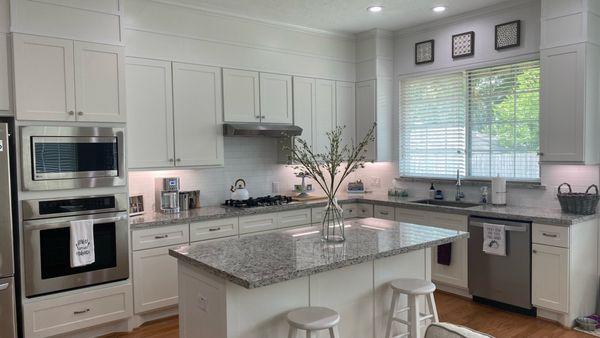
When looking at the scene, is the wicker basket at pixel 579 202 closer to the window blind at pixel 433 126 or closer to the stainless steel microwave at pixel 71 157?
the window blind at pixel 433 126

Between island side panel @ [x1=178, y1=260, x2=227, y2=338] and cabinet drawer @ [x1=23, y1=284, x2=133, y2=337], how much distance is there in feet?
4.33

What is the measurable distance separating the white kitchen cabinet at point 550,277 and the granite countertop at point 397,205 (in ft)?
0.82

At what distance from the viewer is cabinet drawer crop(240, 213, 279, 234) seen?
4.52 m

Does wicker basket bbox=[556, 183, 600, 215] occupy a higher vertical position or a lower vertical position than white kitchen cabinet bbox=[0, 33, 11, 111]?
lower

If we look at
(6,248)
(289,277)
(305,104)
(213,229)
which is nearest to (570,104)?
(305,104)

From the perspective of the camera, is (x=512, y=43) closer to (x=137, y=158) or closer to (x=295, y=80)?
(x=295, y=80)

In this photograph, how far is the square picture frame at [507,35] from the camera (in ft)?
14.9

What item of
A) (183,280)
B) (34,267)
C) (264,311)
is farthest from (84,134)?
(264,311)

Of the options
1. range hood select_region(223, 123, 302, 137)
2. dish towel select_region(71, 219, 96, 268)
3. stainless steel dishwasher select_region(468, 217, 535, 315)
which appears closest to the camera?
dish towel select_region(71, 219, 96, 268)

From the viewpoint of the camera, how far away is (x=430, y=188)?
537cm

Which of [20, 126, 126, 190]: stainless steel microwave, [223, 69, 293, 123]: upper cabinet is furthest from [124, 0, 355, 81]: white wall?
[20, 126, 126, 190]: stainless steel microwave

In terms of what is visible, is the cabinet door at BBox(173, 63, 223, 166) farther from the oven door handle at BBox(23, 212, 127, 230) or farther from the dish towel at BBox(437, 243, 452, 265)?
the dish towel at BBox(437, 243, 452, 265)

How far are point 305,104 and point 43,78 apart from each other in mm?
2738

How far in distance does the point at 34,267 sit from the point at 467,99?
4.33m
